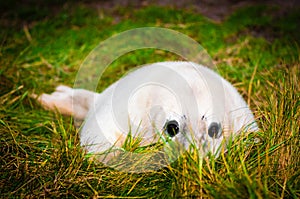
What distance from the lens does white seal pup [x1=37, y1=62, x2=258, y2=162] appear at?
2.42 m

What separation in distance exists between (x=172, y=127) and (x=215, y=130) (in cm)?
26

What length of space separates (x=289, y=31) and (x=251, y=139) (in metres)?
2.59

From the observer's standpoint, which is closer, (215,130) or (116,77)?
(215,130)

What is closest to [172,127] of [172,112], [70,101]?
[172,112]

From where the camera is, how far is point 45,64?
14.1ft

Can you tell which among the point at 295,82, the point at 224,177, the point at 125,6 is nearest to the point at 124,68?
the point at 125,6

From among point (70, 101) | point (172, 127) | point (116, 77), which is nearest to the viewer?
point (172, 127)

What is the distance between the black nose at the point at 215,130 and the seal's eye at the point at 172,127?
19 cm

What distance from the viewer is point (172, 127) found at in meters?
2.42

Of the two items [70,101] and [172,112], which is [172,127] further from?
[70,101]

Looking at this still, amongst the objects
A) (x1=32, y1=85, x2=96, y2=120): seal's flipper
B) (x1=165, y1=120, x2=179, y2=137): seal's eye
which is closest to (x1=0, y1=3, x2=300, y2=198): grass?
(x1=32, y1=85, x2=96, y2=120): seal's flipper

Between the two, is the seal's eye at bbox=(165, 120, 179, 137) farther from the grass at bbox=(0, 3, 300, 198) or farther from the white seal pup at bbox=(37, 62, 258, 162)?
the grass at bbox=(0, 3, 300, 198)

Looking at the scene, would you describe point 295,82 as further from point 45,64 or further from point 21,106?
point 45,64

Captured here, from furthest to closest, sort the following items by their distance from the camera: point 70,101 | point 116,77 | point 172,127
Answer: point 116,77, point 70,101, point 172,127
